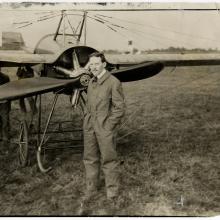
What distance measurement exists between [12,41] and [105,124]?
6730 millimetres

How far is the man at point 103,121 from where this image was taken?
510cm

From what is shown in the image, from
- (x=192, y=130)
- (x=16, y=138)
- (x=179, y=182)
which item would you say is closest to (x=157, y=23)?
(x=192, y=130)

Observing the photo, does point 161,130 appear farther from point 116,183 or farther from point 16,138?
point 116,183

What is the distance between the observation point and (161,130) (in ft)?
35.6

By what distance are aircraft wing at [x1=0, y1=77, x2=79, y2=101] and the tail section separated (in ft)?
14.7

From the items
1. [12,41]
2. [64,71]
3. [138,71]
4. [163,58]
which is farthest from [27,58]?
[12,41]

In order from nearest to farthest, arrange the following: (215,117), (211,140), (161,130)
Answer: (211,140) → (161,130) → (215,117)

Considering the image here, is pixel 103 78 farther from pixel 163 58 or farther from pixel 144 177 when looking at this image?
pixel 163 58

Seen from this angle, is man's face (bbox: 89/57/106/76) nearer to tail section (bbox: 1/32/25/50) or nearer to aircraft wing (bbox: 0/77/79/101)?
aircraft wing (bbox: 0/77/79/101)

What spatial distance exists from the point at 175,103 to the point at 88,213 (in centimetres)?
1228

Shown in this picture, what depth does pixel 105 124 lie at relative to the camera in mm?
5121

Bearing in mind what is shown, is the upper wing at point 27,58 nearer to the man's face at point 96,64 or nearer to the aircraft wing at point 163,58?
the aircraft wing at point 163,58

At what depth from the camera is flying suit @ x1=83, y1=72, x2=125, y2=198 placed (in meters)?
5.10

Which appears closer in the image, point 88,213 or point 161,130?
point 88,213
